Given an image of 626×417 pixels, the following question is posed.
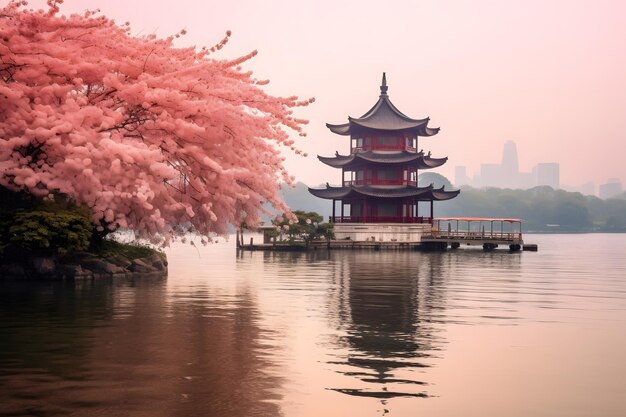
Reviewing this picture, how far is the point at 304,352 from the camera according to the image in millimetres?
15352

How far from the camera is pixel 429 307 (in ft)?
79.7

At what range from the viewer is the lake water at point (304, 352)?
11172 millimetres

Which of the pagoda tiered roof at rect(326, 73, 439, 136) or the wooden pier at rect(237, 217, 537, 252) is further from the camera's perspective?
the pagoda tiered roof at rect(326, 73, 439, 136)

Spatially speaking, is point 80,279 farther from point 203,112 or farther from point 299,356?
point 299,356

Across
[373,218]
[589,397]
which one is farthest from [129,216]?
[373,218]

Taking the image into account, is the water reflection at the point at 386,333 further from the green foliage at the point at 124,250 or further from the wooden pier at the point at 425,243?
the wooden pier at the point at 425,243

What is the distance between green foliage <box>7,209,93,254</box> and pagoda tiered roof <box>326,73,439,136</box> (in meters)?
60.3

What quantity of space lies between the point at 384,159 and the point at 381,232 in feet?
25.5

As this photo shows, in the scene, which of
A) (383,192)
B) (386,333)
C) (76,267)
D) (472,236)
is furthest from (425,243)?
(386,333)

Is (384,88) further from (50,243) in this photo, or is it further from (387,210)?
(50,243)

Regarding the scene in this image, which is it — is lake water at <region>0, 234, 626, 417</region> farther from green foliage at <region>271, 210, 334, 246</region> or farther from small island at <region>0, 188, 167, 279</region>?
green foliage at <region>271, 210, 334, 246</region>

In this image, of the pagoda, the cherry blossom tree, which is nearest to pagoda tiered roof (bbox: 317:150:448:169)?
the pagoda

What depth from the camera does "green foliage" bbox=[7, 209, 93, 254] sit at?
27.9 metres

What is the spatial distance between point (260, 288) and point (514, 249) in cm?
5478
